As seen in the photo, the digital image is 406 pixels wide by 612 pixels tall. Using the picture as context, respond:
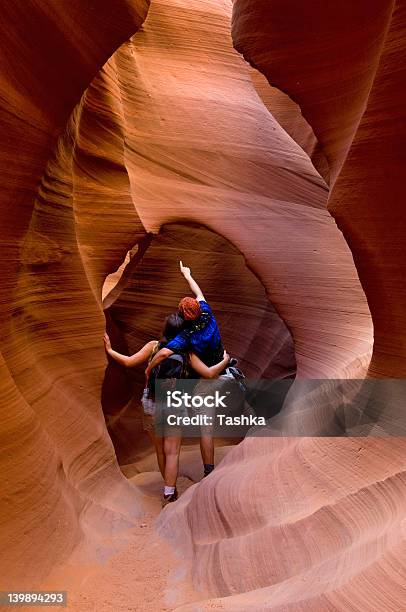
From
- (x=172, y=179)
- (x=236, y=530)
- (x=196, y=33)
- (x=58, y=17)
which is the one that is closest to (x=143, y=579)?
(x=236, y=530)

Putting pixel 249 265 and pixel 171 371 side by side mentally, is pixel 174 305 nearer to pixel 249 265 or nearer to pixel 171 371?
pixel 249 265

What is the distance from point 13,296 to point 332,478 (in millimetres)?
2117

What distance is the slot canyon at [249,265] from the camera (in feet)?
7.93

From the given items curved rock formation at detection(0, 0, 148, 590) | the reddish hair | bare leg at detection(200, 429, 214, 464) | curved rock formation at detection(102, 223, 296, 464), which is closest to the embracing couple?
the reddish hair

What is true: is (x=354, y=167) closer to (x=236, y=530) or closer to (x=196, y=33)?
(x=236, y=530)

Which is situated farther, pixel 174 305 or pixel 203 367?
pixel 174 305

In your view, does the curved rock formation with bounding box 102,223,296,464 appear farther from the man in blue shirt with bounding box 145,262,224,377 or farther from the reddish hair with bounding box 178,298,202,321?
the reddish hair with bounding box 178,298,202,321

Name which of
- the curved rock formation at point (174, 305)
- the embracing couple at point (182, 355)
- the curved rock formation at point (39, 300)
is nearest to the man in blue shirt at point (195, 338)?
the embracing couple at point (182, 355)

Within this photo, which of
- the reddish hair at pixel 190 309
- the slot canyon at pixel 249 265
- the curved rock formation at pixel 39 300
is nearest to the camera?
the slot canyon at pixel 249 265

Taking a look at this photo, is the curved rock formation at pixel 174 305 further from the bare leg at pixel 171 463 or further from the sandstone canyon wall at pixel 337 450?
the sandstone canyon wall at pixel 337 450

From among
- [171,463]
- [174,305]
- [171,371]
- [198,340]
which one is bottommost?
[171,463]

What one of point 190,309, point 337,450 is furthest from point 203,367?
point 337,450

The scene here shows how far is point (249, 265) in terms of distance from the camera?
5.80 m

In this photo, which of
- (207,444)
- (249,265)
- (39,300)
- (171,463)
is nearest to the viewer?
(39,300)
